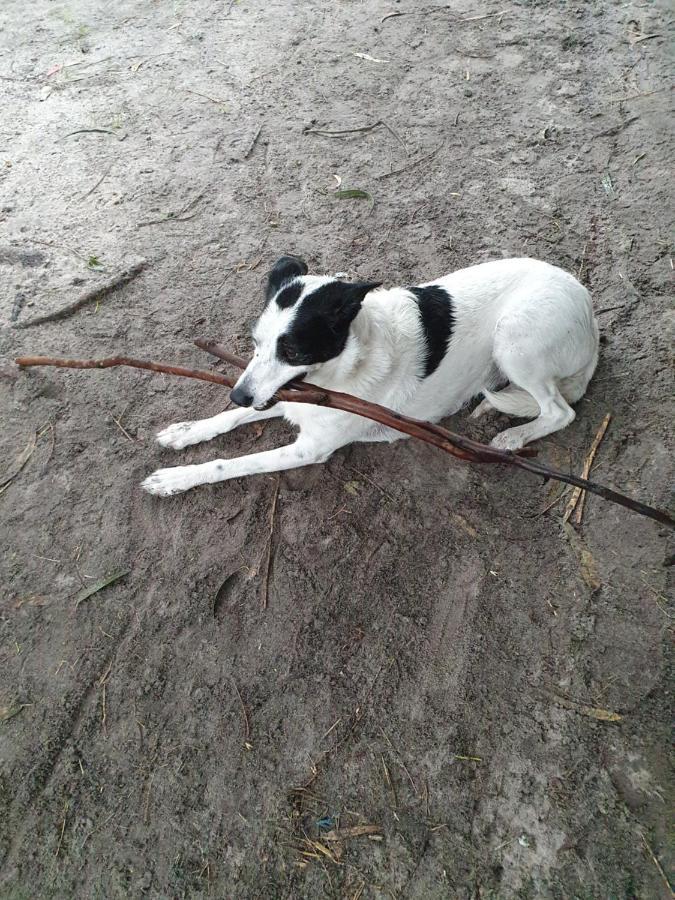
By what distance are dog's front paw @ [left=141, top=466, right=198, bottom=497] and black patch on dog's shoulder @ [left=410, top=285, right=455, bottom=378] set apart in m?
1.48

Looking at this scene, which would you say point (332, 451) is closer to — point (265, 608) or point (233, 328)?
point (265, 608)

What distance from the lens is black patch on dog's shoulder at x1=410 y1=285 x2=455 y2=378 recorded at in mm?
2840

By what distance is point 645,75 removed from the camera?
5.13 meters

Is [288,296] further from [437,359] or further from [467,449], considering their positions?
[467,449]

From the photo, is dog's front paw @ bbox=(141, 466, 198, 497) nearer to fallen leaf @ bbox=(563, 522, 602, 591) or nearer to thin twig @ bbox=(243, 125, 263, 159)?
fallen leaf @ bbox=(563, 522, 602, 591)

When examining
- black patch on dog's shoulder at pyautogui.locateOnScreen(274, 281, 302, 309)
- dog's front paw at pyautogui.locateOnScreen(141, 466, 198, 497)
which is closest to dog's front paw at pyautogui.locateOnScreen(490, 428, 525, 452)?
black patch on dog's shoulder at pyautogui.locateOnScreen(274, 281, 302, 309)

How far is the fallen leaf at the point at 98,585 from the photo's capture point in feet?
8.77

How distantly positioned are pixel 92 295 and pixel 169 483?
179 centimetres

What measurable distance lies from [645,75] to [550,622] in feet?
18.2

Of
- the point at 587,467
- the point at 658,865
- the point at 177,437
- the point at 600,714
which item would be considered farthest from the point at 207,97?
the point at 658,865

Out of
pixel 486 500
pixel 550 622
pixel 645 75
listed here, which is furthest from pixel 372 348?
pixel 645 75

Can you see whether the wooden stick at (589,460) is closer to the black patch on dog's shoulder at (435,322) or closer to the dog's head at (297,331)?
the black patch on dog's shoulder at (435,322)

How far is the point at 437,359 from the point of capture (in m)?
2.91

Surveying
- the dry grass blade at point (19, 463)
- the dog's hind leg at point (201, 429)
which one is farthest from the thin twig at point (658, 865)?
the dry grass blade at point (19, 463)
